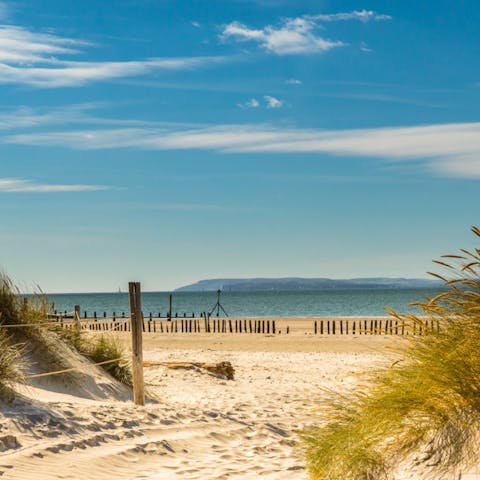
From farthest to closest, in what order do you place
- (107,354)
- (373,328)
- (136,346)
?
(373,328), (107,354), (136,346)

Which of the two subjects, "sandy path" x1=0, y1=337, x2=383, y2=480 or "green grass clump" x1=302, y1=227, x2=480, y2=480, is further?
"sandy path" x1=0, y1=337, x2=383, y2=480

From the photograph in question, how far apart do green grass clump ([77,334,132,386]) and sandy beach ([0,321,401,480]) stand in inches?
25.2

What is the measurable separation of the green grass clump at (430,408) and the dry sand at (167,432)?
52cm

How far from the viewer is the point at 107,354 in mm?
13008

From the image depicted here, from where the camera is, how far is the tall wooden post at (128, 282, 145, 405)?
11.3 m

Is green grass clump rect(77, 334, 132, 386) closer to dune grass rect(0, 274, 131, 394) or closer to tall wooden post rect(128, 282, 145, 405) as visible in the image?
dune grass rect(0, 274, 131, 394)

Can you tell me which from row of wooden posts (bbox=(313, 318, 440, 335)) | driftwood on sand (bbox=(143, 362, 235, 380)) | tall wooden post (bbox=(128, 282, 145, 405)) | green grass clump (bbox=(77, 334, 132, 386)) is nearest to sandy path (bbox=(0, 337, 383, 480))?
tall wooden post (bbox=(128, 282, 145, 405))

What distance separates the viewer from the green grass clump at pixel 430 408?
18.0ft

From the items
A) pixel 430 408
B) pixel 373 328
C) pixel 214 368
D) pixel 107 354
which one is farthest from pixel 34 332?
pixel 373 328

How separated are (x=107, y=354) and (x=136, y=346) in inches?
72.0

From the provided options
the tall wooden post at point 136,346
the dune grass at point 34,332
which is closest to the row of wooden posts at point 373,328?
the tall wooden post at point 136,346

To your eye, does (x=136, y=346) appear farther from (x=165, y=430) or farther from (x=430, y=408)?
(x=430, y=408)

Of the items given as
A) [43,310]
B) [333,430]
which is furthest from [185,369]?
[333,430]

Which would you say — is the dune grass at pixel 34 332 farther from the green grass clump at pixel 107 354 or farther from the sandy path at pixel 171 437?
the sandy path at pixel 171 437
